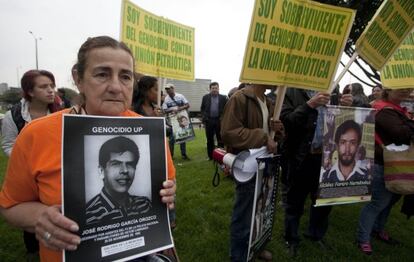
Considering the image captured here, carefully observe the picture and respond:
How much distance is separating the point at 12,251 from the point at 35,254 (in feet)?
1.10

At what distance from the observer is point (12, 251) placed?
3.63 metres

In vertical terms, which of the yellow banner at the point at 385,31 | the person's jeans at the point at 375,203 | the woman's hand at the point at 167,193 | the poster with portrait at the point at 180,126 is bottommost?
the person's jeans at the point at 375,203

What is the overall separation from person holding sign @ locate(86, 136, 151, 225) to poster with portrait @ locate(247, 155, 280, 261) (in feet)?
4.62

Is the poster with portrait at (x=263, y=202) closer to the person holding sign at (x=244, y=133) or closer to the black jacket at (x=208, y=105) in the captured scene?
the person holding sign at (x=244, y=133)

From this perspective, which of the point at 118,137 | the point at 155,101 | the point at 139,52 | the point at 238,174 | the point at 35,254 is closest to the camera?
the point at 118,137

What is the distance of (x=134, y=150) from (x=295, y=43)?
1917mm

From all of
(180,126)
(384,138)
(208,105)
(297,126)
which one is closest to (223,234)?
(297,126)

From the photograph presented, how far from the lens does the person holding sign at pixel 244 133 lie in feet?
8.99

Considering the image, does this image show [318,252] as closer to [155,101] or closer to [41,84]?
[155,101]

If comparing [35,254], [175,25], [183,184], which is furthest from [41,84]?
[183,184]

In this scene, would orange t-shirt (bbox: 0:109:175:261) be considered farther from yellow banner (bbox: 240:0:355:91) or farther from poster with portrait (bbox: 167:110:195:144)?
poster with portrait (bbox: 167:110:195:144)

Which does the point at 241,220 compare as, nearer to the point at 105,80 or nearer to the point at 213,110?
the point at 105,80

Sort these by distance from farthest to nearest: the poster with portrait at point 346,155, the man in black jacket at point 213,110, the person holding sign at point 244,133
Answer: the man in black jacket at point 213,110
the poster with portrait at point 346,155
the person holding sign at point 244,133

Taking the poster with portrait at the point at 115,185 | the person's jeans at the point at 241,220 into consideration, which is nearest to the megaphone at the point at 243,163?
the person's jeans at the point at 241,220
